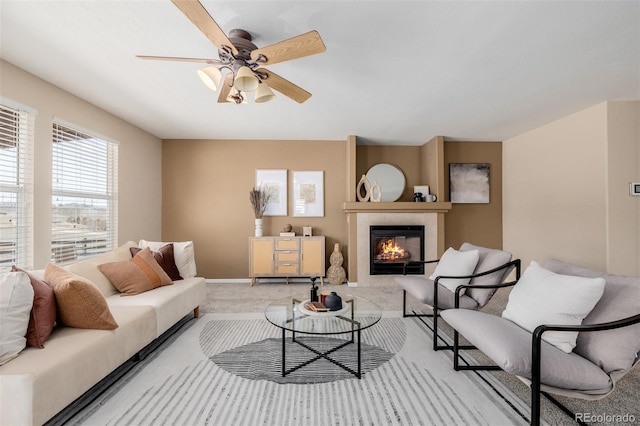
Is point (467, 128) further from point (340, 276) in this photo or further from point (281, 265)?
point (281, 265)

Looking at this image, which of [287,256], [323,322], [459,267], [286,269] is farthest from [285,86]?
[286,269]

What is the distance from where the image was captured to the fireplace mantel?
461cm

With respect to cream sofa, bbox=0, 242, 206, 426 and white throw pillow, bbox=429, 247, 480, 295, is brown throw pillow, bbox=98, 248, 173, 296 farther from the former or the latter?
white throw pillow, bbox=429, 247, 480, 295

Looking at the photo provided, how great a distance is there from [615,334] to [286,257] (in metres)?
3.79

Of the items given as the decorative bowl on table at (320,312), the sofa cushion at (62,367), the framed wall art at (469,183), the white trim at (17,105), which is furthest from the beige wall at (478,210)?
the white trim at (17,105)

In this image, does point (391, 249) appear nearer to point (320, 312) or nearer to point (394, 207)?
point (394, 207)

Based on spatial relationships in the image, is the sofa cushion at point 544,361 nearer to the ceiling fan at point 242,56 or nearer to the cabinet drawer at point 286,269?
the ceiling fan at point 242,56

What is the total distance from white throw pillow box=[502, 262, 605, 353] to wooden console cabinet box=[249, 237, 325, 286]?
3.01m

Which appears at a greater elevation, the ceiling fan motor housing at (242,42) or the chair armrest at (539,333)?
the ceiling fan motor housing at (242,42)

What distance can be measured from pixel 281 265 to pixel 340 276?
1.01m

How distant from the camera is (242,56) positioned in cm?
196

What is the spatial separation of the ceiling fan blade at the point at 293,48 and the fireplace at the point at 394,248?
3.28 metres

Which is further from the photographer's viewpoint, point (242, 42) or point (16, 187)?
point (16, 187)

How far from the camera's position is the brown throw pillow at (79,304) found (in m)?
1.82
